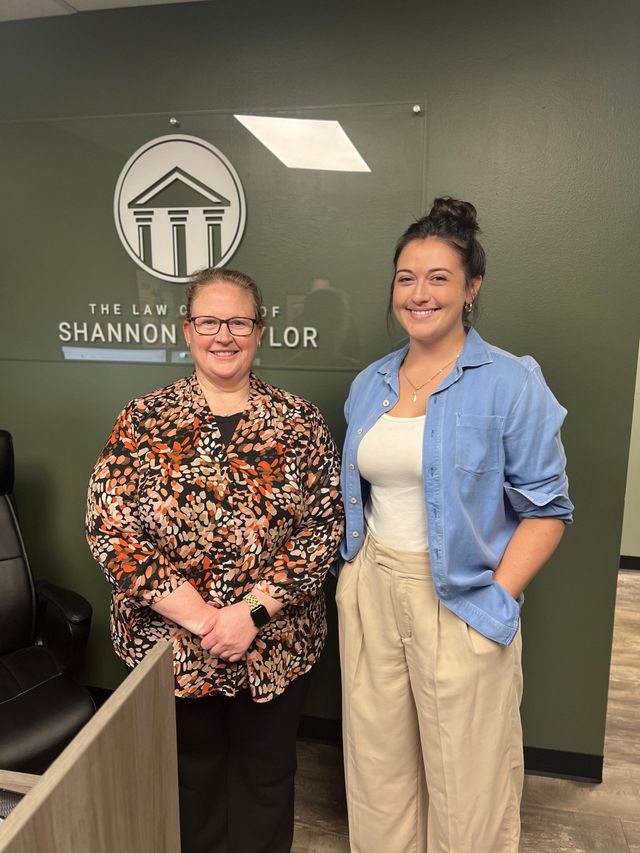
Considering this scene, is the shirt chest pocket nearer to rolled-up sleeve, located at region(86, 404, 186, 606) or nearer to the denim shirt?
the denim shirt

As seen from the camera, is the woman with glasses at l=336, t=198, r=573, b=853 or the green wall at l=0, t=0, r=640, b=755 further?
the green wall at l=0, t=0, r=640, b=755

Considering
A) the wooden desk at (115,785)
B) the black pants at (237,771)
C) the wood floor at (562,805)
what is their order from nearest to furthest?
the wooden desk at (115,785) < the black pants at (237,771) < the wood floor at (562,805)

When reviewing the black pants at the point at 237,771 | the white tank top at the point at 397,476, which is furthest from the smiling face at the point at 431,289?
the black pants at the point at 237,771

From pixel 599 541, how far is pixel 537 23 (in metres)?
1.62

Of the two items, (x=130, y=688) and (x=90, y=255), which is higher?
(x=90, y=255)

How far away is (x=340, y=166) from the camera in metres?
1.92

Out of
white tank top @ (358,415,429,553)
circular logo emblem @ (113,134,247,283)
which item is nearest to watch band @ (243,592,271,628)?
white tank top @ (358,415,429,553)

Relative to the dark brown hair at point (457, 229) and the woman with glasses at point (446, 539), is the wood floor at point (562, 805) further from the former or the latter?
the dark brown hair at point (457, 229)

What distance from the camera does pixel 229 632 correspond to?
1372 mm

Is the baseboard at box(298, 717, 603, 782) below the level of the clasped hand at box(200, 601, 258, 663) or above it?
below

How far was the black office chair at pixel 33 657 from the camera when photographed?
1.60 metres

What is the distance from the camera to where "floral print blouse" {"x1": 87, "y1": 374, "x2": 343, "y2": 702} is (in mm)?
1370

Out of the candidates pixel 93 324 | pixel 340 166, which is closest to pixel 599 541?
pixel 340 166

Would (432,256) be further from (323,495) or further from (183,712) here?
(183,712)
